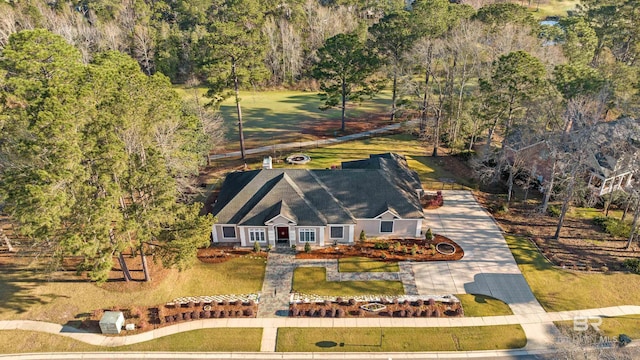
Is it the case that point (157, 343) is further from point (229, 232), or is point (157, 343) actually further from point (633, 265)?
point (633, 265)

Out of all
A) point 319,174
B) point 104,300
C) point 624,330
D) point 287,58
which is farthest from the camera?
point 287,58

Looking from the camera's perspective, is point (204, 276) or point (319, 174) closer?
point (204, 276)

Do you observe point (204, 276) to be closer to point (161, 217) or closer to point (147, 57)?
Answer: point (161, 217)

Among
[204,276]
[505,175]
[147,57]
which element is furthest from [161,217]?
[147,57]

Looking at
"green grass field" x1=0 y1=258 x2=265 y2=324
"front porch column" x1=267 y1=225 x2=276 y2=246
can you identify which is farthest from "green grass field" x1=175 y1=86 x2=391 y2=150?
"green grass field" x1=0 y1=258 x2=265 y2=324

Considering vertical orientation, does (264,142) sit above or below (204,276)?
above

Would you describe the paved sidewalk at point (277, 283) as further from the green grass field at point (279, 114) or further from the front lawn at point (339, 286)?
the green grass field at point (279, 114)

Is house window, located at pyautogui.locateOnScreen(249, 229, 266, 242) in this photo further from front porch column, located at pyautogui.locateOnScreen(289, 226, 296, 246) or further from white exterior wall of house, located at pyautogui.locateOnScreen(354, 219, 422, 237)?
white exterior wall of house, located at pyautogui.locateOnScreen(354, 219, 422, 237)
